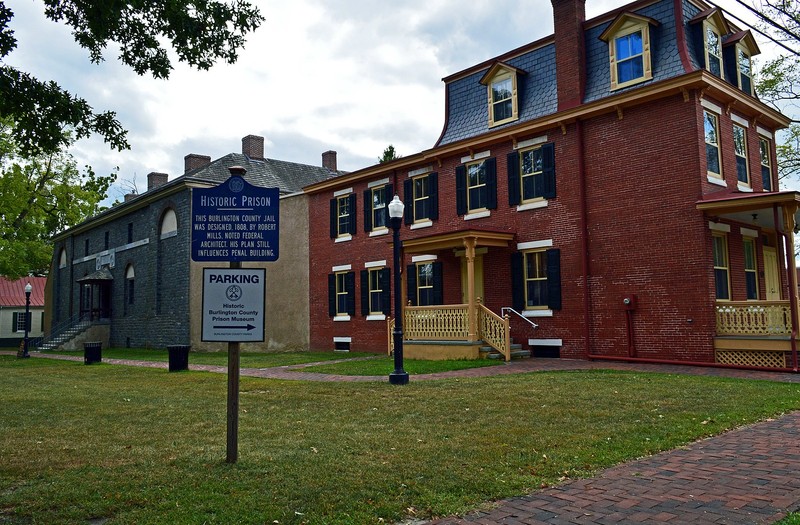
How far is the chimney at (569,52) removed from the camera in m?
17.9

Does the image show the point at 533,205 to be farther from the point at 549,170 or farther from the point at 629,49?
the point at 629,49

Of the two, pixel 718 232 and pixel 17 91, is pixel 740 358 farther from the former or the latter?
pixel 17 91

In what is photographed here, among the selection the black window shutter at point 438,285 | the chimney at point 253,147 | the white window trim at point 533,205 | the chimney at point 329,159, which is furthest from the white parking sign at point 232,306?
the chimney at point 329,159

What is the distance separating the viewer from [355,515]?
179 inches

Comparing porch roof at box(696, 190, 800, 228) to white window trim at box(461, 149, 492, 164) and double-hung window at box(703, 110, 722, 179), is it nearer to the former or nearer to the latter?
double-hung window at box(703, 110, 722, 179)

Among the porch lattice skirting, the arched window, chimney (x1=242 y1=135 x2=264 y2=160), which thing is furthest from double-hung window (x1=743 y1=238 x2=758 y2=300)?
chimney (x1=242 y1=135 x2=264 y2=160)

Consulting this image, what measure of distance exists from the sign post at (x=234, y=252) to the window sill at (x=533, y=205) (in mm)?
12838

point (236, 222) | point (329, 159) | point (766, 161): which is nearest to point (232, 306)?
point (236, 222)

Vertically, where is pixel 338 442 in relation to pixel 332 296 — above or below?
below

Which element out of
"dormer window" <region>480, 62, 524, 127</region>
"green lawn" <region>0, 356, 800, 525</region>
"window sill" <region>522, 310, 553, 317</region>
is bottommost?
"green lawn" <region>0, 356, 800, 525</region>

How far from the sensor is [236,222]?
6293 millimetres

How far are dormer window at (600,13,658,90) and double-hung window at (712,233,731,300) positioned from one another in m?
4.36

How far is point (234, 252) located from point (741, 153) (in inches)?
604

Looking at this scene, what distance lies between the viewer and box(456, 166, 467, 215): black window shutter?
20.2 m
